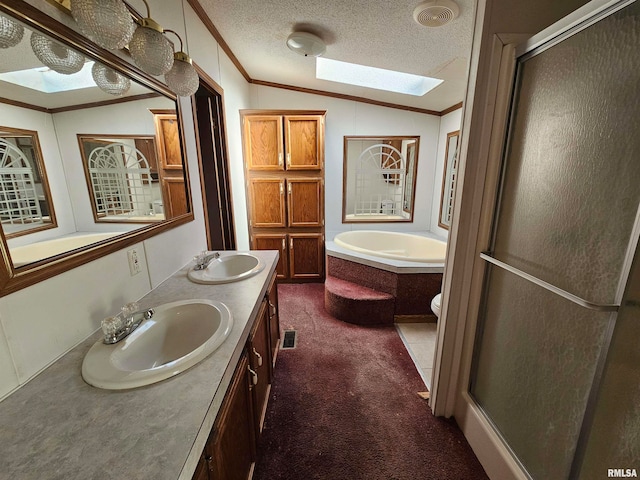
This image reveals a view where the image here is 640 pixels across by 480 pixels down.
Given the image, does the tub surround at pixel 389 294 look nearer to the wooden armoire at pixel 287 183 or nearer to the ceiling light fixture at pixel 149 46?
the wooden armoire at pixel 287 183

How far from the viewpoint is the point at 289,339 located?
2283 millimetres

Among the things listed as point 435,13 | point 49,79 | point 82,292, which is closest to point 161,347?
point 82,292

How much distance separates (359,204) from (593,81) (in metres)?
2.98

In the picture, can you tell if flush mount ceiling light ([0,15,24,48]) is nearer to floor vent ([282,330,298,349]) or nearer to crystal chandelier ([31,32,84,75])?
crystal chandelier ([31,32,84,75])

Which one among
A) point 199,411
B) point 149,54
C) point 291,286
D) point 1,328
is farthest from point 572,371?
point 291,286

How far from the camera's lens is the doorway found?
7.12 feet

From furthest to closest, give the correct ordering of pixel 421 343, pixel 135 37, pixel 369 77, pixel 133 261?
pixel 369 77
pixel 421 343
pixel 133 261
pixel 135 37

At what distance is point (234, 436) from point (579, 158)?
1.48m

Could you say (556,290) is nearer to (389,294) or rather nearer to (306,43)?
(389,294)

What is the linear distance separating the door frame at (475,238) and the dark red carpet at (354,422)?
0.52 feet

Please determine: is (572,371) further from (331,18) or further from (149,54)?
(331,18)

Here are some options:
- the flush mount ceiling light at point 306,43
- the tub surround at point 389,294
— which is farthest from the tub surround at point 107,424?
the flush mount ceiling light at point 306,43

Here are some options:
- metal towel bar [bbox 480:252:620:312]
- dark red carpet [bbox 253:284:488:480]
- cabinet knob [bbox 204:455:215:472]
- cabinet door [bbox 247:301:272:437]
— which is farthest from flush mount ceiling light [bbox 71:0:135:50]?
dark red carpet [bbox 253:284:488:480]

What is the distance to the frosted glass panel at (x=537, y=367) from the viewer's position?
86cm
